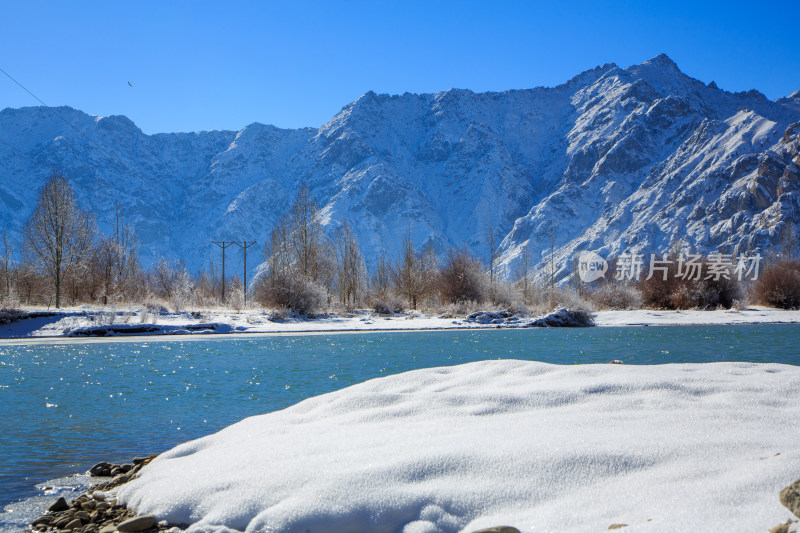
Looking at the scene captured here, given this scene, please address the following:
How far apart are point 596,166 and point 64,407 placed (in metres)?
164

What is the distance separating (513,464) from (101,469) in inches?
156

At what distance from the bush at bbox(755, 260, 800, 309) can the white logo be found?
3464 cm

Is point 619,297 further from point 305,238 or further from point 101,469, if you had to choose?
point 101,469

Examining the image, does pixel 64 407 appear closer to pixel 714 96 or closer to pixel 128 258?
pixel 128 258

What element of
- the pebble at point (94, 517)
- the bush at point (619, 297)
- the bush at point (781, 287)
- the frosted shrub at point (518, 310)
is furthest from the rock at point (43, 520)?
the bush at point (781, 287)

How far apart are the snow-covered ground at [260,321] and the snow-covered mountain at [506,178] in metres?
83.8

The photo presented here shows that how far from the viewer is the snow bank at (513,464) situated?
9.27 feet

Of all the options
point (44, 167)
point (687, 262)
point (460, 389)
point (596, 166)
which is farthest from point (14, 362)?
point (44, 167)

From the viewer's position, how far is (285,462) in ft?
12.1

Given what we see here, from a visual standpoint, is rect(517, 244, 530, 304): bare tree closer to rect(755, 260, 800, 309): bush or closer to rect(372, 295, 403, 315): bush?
rect(372, 295, 403, 315): bush

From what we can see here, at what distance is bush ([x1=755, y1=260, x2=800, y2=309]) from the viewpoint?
38.0 m

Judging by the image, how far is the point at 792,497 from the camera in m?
2.49

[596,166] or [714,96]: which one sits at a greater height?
[714,96]

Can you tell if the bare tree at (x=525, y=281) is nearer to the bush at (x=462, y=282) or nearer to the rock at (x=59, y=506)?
the bush at (x=462, y=282)
